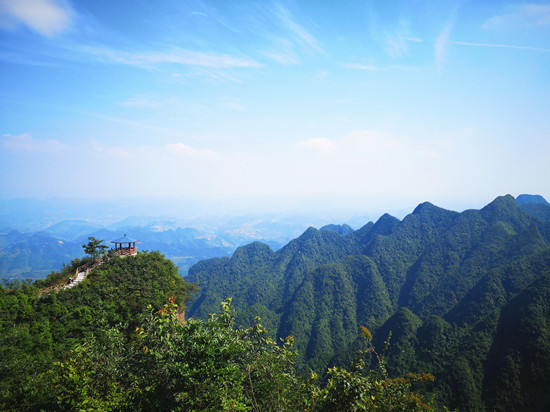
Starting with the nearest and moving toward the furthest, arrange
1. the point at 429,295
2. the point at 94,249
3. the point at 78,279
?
1. the point at 78,279
2. the point at 94,249
3. the point at 429,295

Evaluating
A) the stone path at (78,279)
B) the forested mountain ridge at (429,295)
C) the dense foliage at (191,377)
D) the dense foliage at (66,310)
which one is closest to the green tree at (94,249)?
the dense foliage at (66,310)

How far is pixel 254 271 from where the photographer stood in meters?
138

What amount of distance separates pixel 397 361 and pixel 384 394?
56157 mm

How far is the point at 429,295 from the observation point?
90.5 m

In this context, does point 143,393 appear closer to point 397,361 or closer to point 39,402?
point 39,402

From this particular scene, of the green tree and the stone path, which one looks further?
the green tree

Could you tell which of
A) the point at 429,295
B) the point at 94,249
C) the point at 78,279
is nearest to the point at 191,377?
the point at 78,279

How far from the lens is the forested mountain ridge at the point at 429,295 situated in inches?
1741

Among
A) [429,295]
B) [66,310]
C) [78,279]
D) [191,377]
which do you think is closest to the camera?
[191,377]

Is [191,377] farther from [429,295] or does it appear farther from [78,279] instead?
[429,295]

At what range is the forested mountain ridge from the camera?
145ft

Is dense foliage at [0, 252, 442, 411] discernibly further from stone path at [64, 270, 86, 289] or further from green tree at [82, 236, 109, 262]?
green tree at [82, 236, 109, 262]

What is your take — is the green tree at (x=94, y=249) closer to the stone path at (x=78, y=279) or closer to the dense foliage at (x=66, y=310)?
the dense foliage at (x=66, y=310)

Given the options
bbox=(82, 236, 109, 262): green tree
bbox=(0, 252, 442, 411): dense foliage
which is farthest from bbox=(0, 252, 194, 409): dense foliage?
bbox=(82, 236, 109, 262): green tree
